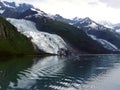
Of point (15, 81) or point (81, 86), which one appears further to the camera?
point (15, 81)

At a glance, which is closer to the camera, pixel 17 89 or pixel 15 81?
pixel 17 89

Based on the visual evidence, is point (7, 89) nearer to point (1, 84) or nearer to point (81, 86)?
point (1, 84)

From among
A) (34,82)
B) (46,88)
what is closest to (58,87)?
(46,88)

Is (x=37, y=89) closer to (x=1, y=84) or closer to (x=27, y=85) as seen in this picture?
(x=27, y=85)

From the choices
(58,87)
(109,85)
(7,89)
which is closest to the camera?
(7,89)

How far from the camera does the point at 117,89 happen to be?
74375mm

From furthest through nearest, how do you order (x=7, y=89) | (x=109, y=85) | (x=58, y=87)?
(x=109, y=85) → (x=58, y=87) → (x=7, y=89)

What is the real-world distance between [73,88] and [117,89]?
932 cm

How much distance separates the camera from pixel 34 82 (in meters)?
80.5

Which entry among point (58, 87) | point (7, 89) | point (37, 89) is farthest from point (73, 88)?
point (7, 89)

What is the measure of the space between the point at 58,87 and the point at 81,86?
17.6ft

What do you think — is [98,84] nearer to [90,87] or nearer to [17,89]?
[90,87]

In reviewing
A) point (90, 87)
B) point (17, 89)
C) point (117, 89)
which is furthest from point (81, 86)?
point (17, 89)

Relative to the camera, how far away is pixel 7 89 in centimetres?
6881
